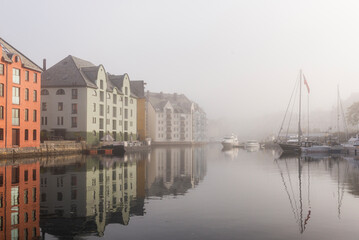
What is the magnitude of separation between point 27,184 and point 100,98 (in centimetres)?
5907

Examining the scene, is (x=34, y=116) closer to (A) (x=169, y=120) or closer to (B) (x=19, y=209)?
(B) (x=19, y=209)

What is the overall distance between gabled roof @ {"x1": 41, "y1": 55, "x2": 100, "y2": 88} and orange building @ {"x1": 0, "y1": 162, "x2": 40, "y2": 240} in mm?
53636

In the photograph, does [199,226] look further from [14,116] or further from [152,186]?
[14,116]

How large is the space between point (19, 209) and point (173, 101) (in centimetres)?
16637

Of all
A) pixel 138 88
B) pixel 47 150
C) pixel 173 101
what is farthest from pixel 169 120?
pixel 47 150

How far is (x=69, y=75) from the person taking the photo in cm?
7731

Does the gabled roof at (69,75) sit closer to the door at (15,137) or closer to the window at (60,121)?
the window at (60,121)

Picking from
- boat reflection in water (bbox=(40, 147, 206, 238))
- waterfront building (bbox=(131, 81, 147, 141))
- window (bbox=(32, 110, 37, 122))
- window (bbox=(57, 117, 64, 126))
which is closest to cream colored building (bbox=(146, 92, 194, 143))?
waterfront building (bbox=(131, 81, 147, 141))

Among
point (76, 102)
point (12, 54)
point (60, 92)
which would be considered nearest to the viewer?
point (12, 54)

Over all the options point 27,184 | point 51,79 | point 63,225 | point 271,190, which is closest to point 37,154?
point 51,79

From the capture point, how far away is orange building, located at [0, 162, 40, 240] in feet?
38.4

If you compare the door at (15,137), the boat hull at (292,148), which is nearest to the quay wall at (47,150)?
the door at (15,137)

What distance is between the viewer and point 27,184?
2264cm

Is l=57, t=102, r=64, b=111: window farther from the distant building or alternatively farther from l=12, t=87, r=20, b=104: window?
the distant building
